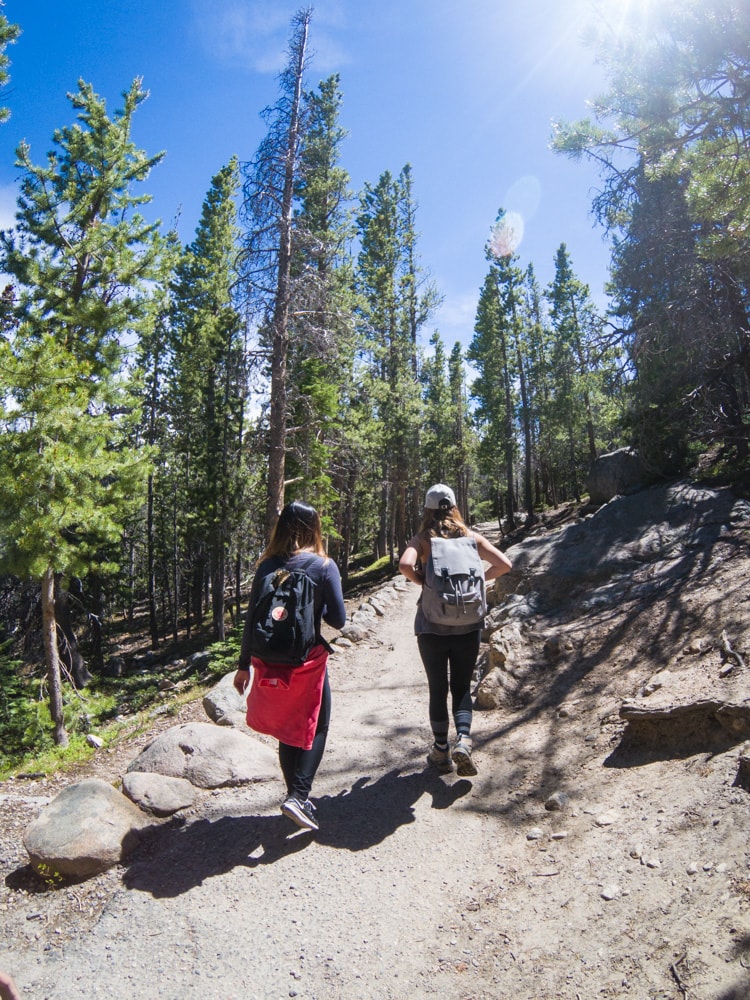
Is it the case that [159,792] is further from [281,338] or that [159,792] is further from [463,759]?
[281,338]

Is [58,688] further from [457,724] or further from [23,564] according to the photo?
[457,724]

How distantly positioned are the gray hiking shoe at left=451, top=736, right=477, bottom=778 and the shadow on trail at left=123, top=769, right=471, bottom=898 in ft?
0.55

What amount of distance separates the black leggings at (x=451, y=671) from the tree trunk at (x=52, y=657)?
5.06 m

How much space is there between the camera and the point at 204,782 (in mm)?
4539

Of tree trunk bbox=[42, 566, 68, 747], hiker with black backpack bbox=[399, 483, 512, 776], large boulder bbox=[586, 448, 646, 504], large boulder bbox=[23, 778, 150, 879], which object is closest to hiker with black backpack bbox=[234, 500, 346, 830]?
hiker with black backpack bbox=[399, 483, 512, 776]

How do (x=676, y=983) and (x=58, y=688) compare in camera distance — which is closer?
(x=676, y=983)

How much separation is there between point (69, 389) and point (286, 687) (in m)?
5.15

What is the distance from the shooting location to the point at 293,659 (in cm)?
356

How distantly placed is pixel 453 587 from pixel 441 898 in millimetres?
1800

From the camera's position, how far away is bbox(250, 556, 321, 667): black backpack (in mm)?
3564

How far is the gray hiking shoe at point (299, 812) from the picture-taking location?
3546mm

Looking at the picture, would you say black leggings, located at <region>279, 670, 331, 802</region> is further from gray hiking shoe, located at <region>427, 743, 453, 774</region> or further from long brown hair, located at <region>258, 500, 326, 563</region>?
long brown hair, located at <region>258, 500, 326, 563</region>

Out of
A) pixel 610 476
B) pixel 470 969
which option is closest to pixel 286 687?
pixel 470 969

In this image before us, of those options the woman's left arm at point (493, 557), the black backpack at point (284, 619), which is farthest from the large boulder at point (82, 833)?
the woman's left arm at point (493, 557)
